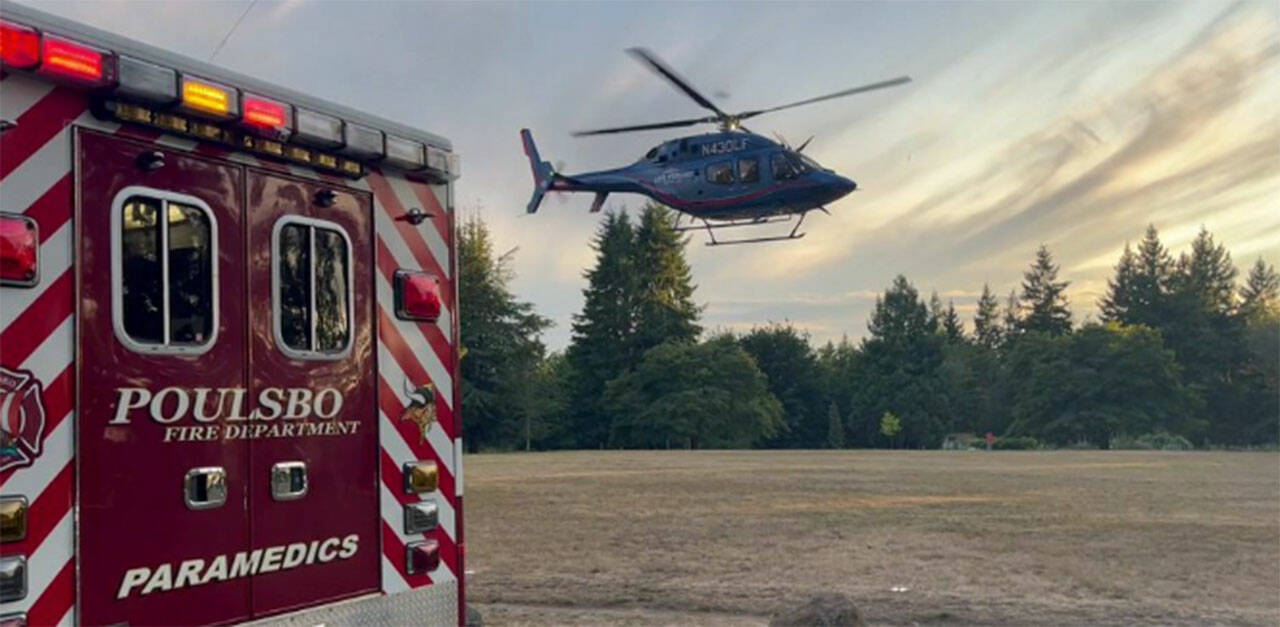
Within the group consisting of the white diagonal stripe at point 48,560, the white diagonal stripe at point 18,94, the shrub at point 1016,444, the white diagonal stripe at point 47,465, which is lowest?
the shrub at point 1016,444

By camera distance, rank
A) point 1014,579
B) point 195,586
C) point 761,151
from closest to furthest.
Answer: point 195,586, point 1014,579, point 761,151

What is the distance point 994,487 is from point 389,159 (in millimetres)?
20382

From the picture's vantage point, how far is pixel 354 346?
480 centimetres

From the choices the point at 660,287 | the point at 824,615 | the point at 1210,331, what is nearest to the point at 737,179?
the point at 824,615

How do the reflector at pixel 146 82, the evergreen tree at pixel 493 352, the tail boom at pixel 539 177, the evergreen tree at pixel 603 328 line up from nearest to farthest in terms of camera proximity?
the reflector at pixel 146 82 < the tail boom at pixel 539 177 < the evergreen tree at pixel 493 352 < the evergreen tree at pixel 603 328

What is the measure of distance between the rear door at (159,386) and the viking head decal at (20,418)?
5.7 inches

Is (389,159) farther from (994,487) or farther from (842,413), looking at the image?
(842,413)

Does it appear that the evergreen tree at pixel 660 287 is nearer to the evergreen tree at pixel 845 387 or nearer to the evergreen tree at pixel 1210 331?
the evergreen tree at pixel 845 387

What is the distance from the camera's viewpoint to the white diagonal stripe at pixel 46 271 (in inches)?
139

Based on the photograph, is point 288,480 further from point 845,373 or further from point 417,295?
point 845,373

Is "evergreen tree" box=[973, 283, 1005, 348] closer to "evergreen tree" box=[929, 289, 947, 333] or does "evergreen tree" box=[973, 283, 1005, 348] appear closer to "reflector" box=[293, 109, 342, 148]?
"evergreen tree" box=[929, 289, 947, 333]

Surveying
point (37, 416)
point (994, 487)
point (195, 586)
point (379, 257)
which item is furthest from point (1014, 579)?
point (994, 487)

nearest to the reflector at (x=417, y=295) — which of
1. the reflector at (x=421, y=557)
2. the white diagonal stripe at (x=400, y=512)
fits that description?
the white diagonal stripe at (x=400, y=512)

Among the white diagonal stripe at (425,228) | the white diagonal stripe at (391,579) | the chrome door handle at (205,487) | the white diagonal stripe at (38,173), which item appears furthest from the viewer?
the white diagonal stripe at (425,228)
